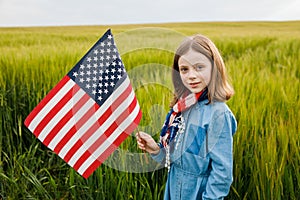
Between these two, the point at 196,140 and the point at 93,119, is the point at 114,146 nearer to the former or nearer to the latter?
the point at 93,119

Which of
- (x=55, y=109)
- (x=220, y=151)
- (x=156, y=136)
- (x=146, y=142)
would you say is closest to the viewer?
(x=220, y=151)

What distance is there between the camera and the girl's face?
1.20 m

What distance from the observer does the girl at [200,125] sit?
1188 mm

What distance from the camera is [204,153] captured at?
1221 millimetres

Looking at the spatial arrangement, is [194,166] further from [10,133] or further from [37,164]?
[10,133]

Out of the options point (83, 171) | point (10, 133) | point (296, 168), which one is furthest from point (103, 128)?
point (10, 133)

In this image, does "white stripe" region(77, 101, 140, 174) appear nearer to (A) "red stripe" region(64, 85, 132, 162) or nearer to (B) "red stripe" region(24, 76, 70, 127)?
(A) "red stripe" region(64, 85, 132, 162)

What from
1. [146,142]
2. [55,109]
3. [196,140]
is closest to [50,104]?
[55,109]

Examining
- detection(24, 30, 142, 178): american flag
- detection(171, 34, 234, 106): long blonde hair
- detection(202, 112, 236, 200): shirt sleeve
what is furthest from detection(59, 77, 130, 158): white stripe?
detection(202, 112, 236, 200): shirt sleeve

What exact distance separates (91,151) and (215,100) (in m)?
0.51

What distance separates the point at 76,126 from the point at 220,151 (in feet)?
1.79

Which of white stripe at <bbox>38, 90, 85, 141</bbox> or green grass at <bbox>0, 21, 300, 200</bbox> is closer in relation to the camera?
white stripe at <bbox>38, 90, 85, 141</bbox>

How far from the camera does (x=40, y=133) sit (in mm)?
1483

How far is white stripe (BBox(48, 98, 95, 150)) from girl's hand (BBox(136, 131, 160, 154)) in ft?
0.69
